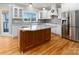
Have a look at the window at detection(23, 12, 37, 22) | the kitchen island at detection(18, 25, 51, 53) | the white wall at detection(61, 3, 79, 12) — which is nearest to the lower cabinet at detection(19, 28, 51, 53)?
the kitchen island at detection(18, 25, 51, 53)

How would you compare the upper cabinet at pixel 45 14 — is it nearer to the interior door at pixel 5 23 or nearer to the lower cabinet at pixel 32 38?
the lower cabinet at pixel 32 38

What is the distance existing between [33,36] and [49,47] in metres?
0.27

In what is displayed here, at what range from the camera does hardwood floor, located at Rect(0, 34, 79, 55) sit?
2.21 meters

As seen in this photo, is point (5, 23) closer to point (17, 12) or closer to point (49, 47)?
point (17, 12)

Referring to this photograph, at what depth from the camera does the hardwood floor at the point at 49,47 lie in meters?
2.21

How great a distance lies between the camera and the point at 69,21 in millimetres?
2203

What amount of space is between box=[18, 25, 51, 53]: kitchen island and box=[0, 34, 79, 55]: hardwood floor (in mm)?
57

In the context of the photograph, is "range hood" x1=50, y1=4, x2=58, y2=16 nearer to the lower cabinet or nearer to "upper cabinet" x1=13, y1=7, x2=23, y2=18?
the lower cabinet

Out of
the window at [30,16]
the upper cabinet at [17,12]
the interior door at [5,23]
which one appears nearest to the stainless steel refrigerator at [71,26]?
the window at [30,16]

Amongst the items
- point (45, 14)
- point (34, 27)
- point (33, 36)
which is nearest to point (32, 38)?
point (33, 36)

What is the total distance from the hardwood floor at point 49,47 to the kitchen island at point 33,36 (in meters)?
0.06
